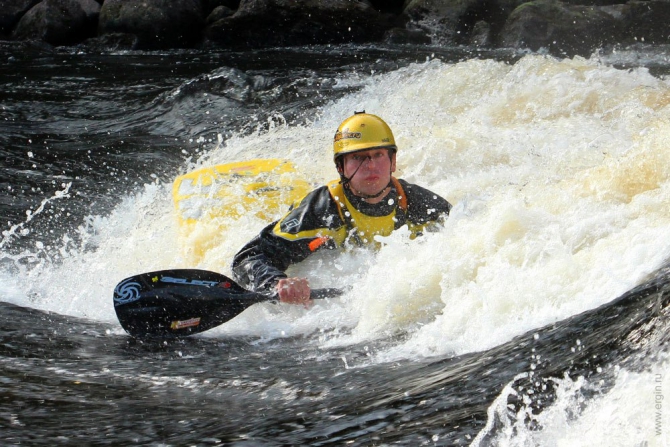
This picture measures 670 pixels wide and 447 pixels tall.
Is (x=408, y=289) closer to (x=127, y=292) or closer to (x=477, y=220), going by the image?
(x=477, y=220)

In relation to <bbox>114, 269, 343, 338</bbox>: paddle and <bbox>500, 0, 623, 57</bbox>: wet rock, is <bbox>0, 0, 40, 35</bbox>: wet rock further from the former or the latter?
<bbox>114, 269, 343, 338</bbox>: paddle

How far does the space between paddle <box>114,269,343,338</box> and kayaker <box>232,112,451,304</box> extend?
11.0 inches

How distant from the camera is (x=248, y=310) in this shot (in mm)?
4656

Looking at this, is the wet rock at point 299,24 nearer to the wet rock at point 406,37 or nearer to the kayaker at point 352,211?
the wet rock at point 406,37

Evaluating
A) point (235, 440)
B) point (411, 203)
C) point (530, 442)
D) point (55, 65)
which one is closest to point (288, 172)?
point (411, 203)

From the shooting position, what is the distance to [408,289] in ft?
13.0

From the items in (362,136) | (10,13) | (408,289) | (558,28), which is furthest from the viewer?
(10,13)

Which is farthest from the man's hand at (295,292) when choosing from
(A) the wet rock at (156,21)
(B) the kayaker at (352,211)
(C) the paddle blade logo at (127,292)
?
(A) the wet rock at (156,21)

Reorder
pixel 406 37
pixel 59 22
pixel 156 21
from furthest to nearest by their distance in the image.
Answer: pixel 59 22, pixel 156 21, pixel 406 37

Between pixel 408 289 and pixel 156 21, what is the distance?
1353 cm

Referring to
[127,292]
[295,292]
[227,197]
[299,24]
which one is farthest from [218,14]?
[295,292]

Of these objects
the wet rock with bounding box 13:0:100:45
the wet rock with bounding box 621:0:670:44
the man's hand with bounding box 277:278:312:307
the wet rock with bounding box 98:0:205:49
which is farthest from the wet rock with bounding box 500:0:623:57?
the man's hand with bounding box 277:278:312:307

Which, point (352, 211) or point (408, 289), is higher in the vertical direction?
point (352, 211)

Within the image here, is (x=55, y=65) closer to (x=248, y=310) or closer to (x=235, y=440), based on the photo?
(x=248, y=310)
